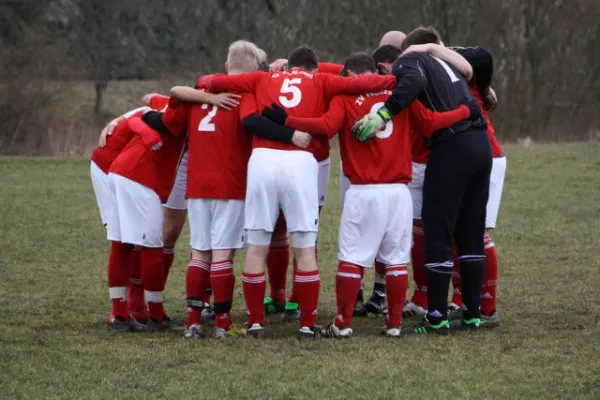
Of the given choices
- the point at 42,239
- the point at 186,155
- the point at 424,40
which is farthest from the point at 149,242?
the point at 42,239

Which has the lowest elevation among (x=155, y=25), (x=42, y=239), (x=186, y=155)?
(x=42, y=239)

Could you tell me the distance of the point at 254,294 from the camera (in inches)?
266

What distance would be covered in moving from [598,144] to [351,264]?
16.7m

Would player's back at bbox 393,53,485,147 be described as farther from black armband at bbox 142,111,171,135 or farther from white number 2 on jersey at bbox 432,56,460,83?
black armband at bbox 142,111,171,135

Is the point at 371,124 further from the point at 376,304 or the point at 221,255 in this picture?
the point at 376,304

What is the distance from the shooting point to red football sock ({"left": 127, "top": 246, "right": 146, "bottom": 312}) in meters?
7.48

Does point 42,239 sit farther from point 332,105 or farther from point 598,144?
point 598,144

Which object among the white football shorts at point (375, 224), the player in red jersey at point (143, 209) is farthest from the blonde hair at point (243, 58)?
the white football shorts at point (375, 224)

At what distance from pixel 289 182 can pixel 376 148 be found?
0.63 metres

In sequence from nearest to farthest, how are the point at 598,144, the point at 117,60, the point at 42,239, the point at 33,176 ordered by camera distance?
the point at 42,239
the point at 33,176
the point at 598,144
the point at 117,60

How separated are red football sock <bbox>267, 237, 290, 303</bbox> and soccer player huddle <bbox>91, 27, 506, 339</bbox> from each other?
977 millimetres

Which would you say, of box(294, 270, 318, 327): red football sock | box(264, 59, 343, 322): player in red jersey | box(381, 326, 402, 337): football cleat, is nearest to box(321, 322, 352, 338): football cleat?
box(294, 270, 318, 327): red football sock

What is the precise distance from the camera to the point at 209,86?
22.7ft

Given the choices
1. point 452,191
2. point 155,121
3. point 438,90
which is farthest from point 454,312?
point 155,121
